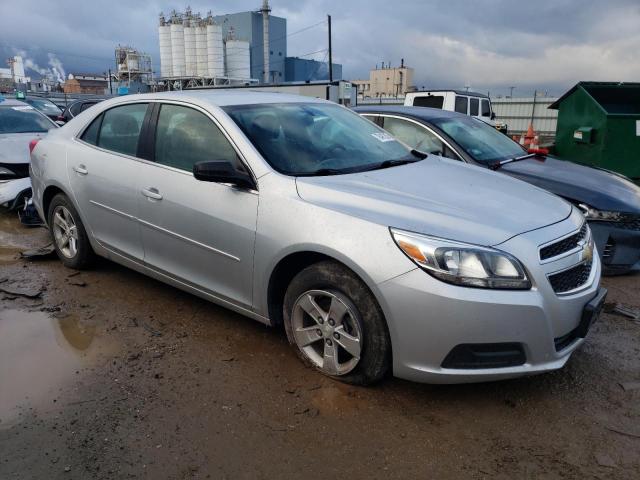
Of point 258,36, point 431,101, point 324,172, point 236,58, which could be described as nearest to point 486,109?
point 431,101

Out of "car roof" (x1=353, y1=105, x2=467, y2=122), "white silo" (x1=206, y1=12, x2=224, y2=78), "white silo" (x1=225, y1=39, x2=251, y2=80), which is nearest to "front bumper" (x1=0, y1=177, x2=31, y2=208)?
"car roof" (x1=353, y1=105, x2=467, y2=122)

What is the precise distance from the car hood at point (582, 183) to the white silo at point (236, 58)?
5686 cm

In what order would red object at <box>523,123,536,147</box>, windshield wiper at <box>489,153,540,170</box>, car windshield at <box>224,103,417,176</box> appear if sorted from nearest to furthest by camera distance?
car windshield at <box>224,103,417,176</box> < windshield wiper at <box>489,153,540,170</box> < red object at <box>523,123,536,147</box>

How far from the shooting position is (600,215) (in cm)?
464

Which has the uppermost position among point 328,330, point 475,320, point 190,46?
point 190,46

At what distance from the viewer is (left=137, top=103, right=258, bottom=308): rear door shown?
3.19 meters

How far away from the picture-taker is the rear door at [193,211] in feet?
10.5

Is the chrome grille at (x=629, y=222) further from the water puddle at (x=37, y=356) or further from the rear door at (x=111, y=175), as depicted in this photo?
the water puddle at (x=37, y=356)

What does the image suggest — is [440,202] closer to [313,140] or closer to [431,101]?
[313,140]

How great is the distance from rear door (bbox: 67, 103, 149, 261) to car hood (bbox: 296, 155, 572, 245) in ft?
5.04

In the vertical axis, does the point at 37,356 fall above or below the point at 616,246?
below

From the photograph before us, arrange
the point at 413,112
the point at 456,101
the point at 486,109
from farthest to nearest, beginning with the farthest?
the point at 486,109
the point at 456,101
the point at 413,112

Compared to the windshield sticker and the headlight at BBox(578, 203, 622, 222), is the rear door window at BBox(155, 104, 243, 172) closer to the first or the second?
the windshield sticker

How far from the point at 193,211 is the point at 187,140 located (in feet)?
1.88
